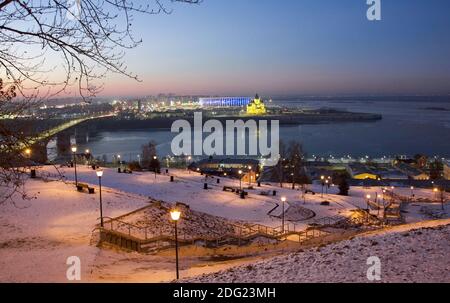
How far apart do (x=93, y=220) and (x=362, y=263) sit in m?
9.06

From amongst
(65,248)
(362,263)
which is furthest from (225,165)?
(362,263)

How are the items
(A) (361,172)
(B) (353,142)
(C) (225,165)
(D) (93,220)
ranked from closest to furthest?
(D) (93,220), (A) (361,172), (C) (225,165), (B) (353,142)

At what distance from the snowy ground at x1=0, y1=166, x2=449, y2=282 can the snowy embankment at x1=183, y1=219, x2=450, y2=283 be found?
2.09 m

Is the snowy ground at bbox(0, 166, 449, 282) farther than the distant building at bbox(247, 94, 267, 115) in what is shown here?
No

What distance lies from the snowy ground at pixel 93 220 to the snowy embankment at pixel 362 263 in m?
2.09

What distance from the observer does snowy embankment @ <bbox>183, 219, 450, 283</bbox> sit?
19.4 ft

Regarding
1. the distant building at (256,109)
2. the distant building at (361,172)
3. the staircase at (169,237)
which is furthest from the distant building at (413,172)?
the distant building at (256,109)

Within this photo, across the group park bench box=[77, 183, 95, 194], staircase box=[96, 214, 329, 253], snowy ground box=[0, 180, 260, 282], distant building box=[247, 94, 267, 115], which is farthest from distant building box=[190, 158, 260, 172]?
distant building box=[247, 94, 267, 115]

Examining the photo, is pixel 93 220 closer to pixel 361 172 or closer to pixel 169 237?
pixel 169 237

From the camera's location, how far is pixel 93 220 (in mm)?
13234

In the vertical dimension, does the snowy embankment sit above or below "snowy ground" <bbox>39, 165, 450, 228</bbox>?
above

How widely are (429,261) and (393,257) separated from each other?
0.53m

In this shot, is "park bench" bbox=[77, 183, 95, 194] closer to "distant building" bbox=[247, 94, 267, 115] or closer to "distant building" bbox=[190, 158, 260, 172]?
"distant building" bbox=[190, 158, 260, 172]
